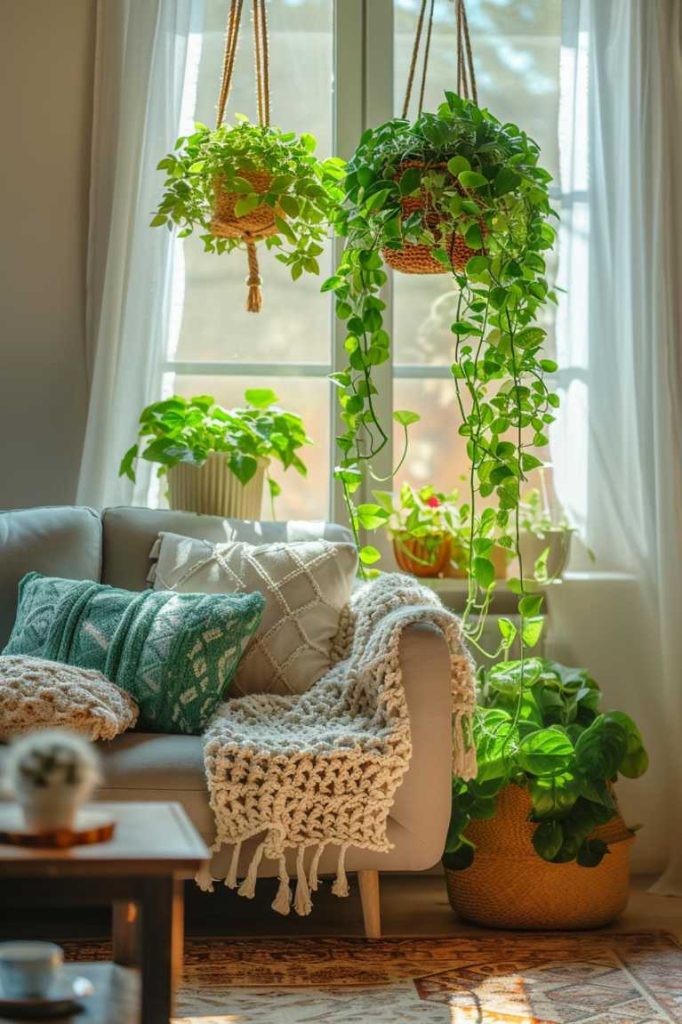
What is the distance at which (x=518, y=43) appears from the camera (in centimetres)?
352

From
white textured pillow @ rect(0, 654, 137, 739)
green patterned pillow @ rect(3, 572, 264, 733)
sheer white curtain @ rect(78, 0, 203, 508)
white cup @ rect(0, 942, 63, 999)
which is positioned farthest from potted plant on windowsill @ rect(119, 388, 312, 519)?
white cup @ rect(0, 942, 63, 999)

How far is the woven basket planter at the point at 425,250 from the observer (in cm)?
276

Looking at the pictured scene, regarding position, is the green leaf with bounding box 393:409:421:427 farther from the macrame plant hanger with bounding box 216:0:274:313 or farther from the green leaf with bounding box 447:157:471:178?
the green leaf with bounding box 447:157:471:178

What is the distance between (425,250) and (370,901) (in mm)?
1432

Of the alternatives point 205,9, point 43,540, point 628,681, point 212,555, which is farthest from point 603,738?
point 205,9

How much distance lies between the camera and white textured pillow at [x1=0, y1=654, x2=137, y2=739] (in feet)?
7.79

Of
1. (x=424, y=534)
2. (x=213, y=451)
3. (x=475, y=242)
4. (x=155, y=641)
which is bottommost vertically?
(x=155, y=641)

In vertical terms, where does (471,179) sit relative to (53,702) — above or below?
above

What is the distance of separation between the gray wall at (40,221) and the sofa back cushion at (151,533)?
0.44m

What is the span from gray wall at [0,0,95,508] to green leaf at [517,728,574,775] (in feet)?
4.74

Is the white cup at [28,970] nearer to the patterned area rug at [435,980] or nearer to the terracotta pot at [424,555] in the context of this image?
the patterned area rug at [435,980]

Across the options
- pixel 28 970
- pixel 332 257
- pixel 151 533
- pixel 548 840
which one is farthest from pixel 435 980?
pixel 332 257

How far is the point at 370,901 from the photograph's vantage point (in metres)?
2.57

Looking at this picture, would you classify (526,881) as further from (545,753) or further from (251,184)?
(251,184)
